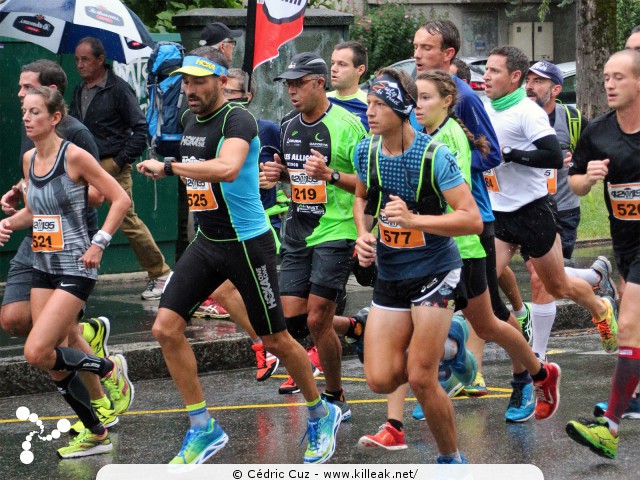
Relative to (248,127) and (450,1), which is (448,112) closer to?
(248,127)

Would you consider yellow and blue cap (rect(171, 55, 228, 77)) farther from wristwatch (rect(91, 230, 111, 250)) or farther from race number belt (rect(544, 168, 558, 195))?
race number belt (rect(544, 168, 558, 195))

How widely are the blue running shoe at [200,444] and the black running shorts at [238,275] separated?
0.56m

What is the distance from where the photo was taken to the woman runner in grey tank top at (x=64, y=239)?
711 centimetres

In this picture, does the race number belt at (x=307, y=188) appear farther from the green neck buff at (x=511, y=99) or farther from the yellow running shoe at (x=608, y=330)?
the yellow running shoe at (x=608, y=330)

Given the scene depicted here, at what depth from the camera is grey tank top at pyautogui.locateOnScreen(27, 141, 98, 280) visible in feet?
23.6

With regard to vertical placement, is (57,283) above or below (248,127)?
below

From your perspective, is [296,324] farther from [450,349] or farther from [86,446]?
[86,446]

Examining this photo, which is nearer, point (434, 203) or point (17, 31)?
point (434, 203)

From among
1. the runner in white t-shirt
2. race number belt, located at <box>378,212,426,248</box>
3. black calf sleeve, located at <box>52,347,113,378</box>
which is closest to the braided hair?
race number belt, located at <box>378,212,426,248</box>

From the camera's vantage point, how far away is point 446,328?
6.27 m

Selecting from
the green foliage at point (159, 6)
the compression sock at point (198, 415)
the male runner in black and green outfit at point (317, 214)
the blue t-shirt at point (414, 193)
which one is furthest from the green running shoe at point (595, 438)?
the green foliage at point (159, 6)

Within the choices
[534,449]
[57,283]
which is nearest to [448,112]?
[534,449]

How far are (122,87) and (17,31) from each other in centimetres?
126

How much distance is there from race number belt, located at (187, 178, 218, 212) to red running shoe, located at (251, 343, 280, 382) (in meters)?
2.31
